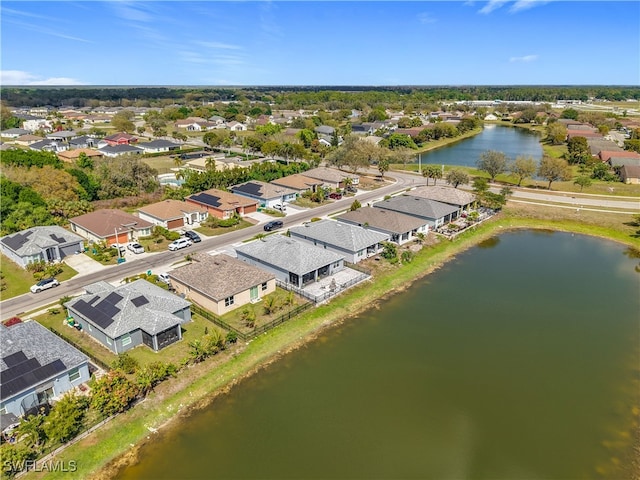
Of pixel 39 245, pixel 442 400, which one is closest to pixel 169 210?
pixel 39 245

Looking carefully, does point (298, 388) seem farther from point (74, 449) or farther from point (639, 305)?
point (639, 305)

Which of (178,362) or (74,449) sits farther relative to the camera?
(178,362)

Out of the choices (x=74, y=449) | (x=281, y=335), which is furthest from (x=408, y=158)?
(x=74, y=449)

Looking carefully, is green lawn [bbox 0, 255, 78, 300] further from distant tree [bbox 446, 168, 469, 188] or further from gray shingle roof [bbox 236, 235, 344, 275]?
distant tree [bbox 446, 168, 469, 188]

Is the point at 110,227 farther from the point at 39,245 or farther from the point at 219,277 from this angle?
the point at 219,277

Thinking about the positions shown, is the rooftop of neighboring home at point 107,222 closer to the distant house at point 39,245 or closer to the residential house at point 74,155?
the distant house at point 39,245

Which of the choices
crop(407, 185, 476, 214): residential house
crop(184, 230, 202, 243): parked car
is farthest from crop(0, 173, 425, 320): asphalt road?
crop(407, 185, 476, 214): residential house
